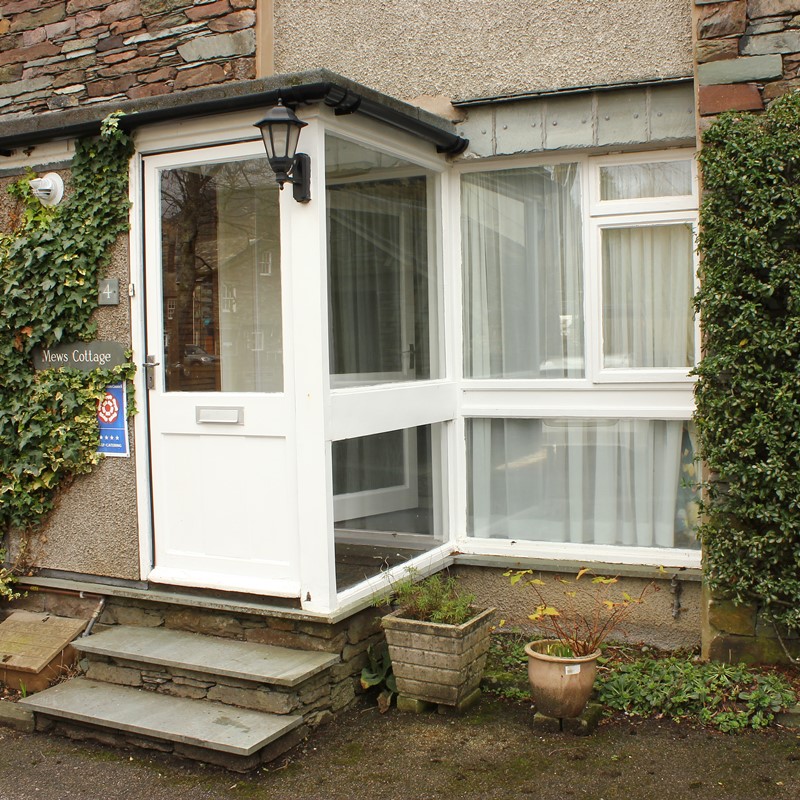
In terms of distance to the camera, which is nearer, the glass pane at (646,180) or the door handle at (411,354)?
the glass pane at (646,180)

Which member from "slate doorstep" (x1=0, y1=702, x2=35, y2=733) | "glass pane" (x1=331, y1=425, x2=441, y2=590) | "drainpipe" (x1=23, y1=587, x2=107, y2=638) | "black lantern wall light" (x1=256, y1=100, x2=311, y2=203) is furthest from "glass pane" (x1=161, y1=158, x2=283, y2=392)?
"slate doorstep" (x1=0, y1=702, x2=35, y2=733)

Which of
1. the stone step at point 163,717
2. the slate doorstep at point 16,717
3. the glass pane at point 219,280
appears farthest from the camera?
the glass pane at point 219,280

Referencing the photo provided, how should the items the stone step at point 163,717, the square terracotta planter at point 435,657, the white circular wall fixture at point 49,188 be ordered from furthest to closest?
the white circular wall fixture at point 49,188
the square terracotta planter at point 435,657
the stone step at point 163,717

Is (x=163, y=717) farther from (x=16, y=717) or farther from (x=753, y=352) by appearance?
(x=753, y=352)

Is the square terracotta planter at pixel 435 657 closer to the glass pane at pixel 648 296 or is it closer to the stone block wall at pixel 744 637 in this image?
the stone block wall at pixel 744 637

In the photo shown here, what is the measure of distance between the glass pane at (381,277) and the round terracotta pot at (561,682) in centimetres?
191

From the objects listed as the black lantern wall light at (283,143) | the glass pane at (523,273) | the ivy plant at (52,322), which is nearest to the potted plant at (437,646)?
the glass pane at (523,273)

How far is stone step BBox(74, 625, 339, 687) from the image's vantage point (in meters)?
4.69

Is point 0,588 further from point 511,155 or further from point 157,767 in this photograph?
point 511,155

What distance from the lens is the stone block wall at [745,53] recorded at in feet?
15.8

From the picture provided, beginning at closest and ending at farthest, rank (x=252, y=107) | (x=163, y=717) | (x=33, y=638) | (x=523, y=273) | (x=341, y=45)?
(x=163, y=717), (x=252, y=107), (x=33, y=638), (x=523, y=273), (x=341, y=45)

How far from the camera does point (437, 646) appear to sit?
4.84 meters

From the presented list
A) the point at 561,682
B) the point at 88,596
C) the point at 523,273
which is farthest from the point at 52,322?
the point at 561,682

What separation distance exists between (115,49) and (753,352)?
5.10 m
